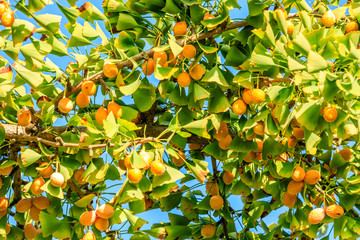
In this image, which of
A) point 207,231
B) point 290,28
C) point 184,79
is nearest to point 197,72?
point 184,79

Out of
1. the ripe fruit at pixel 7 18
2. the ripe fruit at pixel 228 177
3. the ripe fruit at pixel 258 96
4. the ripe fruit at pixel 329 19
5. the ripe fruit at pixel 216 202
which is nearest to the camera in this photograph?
the ripe fruit at pixel 7 18

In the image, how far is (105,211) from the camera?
7.64 feet

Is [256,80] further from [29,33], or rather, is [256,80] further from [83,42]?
[29,33]

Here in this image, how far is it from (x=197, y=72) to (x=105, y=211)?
743mm

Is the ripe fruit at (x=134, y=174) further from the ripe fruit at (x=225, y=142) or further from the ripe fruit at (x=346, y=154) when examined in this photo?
the ripe fruit at (x=346, y=154)

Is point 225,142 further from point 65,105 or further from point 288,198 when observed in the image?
point 65,105

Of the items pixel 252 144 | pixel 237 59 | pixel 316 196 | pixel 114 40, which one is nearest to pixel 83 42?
pixel 114 40

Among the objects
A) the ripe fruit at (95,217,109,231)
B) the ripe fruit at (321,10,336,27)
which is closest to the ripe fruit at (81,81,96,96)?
the ripe fruit at (95,217,109,231)

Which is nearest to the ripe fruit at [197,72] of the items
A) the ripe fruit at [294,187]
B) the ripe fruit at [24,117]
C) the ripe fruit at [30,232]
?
the ripe fruit at [294,187]

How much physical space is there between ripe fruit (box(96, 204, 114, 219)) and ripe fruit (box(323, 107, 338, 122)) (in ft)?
3.30

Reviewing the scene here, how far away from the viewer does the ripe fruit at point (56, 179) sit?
2.33 m

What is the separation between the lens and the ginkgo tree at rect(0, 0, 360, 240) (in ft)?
7.06

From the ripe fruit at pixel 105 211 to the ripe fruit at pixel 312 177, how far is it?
90 cm

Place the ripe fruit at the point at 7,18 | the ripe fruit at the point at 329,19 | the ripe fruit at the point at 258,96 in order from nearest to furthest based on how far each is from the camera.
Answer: the ripe fruit at the point at 7,18, the ripe fruit at the point at 258,96, the ripe fruit at the point at 329,19
